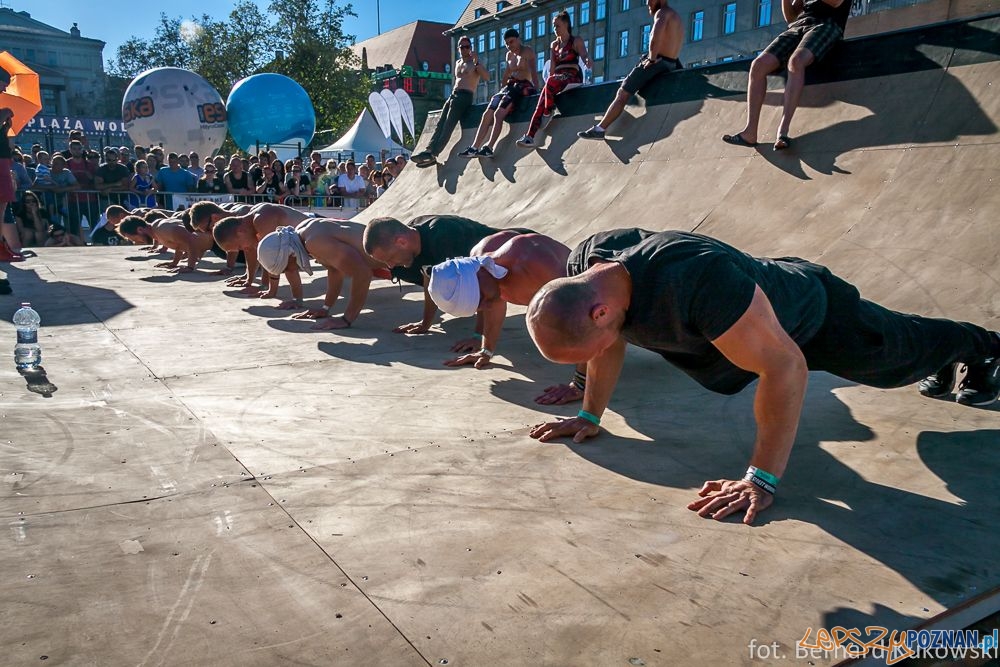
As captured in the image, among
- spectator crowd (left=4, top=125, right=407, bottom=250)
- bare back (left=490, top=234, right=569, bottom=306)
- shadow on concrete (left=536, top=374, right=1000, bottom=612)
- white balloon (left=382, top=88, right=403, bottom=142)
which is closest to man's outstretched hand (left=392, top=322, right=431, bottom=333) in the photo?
bare back (left=490, top=234, right=569, bottom=306)

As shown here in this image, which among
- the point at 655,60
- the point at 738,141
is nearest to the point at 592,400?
the point at 738,141

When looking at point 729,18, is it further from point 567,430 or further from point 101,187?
point 567,430

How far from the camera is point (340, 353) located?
4.87 m

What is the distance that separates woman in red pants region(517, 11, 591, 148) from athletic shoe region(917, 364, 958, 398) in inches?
262

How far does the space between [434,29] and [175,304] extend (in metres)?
73.1

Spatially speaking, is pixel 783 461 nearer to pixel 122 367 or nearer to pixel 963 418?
pixel 963 418

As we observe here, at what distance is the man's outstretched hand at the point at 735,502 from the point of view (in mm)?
2316

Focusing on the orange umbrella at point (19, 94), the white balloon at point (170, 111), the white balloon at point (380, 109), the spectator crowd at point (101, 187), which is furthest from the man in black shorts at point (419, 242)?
the white balloon at point (380, 109)

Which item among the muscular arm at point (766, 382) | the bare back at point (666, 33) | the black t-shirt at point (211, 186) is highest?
the bare back at point (666, 33)

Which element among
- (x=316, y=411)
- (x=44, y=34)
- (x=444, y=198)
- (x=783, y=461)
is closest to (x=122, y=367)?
(x=316, y=411)

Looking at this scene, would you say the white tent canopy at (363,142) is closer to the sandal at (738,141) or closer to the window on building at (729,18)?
the window on building at (729,18)

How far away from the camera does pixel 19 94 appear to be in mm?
9656

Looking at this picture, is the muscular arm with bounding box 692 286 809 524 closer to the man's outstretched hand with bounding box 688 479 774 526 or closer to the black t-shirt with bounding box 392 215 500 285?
the man's outstretched hand with bounding box 688 479 774 526

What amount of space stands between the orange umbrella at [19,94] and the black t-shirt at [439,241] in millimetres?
7664
